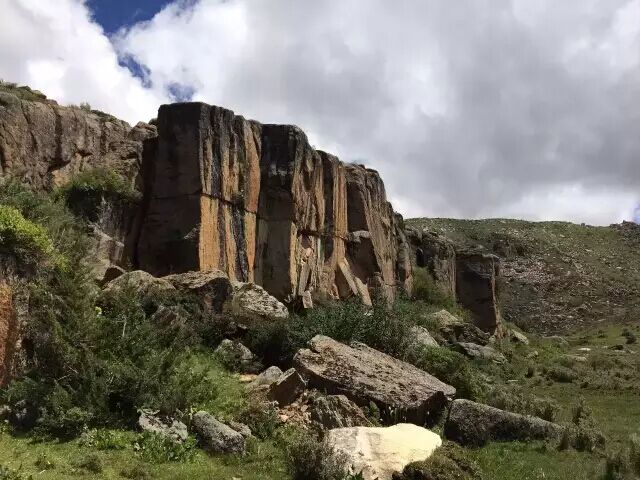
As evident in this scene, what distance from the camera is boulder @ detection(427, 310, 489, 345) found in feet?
99.8

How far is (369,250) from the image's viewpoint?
33.9 m

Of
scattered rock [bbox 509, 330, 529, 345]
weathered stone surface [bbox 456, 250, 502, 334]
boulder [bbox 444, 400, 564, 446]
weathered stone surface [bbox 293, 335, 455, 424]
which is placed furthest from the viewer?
weathered stone surface [bbox 456, 250, 502, 334]

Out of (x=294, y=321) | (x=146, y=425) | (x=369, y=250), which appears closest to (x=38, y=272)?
(x=146, y=425)

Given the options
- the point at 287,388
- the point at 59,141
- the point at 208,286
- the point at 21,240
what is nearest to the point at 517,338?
the point at 208,286

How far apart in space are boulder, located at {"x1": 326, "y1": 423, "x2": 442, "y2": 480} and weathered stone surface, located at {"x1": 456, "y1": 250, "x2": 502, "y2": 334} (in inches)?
1489

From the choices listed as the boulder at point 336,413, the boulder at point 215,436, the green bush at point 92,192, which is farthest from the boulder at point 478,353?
the boulder at point 215,436

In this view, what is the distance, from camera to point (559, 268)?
74.7 m

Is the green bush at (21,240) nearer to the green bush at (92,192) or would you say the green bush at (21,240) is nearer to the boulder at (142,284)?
the boulder at (142,284)

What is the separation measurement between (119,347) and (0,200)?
4.63 meters

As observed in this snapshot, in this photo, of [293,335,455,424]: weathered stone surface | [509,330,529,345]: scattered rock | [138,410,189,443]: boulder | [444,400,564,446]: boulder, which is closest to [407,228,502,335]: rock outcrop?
[509,330,529,345]: scattered rock

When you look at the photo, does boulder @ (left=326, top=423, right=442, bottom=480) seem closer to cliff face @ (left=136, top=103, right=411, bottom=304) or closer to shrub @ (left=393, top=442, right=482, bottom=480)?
shrub @ (left=393, top=442, right=482, bottom=480)

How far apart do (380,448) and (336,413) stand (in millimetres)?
2432

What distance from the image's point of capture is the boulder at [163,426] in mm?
10008

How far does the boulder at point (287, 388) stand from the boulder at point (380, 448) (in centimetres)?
287
